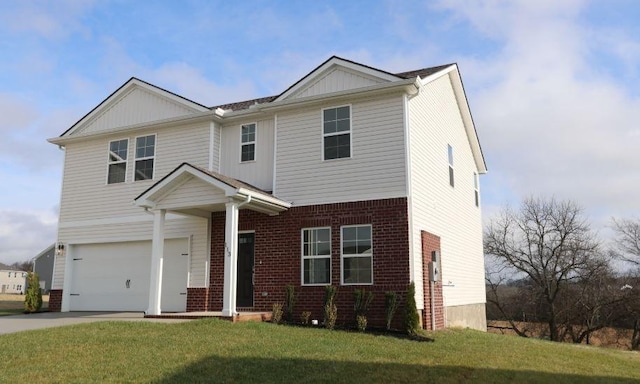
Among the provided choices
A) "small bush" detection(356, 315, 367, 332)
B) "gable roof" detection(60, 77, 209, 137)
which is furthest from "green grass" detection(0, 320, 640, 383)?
"gable roof" detection(60, 77, 209, 137)

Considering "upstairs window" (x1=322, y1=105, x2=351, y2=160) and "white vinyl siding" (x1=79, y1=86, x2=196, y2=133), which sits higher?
"white vinyl siding" (x1=79, y1=86, x2=196, y2=133)

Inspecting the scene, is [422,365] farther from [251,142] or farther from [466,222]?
[466,222]

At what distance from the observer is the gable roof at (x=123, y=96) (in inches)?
648

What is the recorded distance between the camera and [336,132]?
47.0 ft

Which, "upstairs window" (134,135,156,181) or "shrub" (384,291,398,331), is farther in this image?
"upstairs window" (134,135,156,181)

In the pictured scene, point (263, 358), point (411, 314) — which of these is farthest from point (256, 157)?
point (263, 358)

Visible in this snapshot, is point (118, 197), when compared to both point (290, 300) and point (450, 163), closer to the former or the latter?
point (290, 300)

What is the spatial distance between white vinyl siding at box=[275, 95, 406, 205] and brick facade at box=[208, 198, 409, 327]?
35 centimetres

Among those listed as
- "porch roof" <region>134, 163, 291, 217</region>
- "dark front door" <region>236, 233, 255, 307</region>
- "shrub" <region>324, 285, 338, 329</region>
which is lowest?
"shrub" <region>324, 285, 338, 329</region>

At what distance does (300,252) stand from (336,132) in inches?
131

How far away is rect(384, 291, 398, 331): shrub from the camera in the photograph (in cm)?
1245

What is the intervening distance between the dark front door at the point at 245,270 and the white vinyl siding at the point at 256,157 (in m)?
1.56

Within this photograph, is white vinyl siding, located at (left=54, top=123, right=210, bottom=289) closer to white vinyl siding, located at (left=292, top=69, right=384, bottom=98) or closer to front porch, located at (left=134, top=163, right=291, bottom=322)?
front porch, located at (left=134, top=163, right=291, bottom=322)

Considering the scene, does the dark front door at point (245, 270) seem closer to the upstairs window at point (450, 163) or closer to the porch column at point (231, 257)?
the porch column at point (231, 257)
